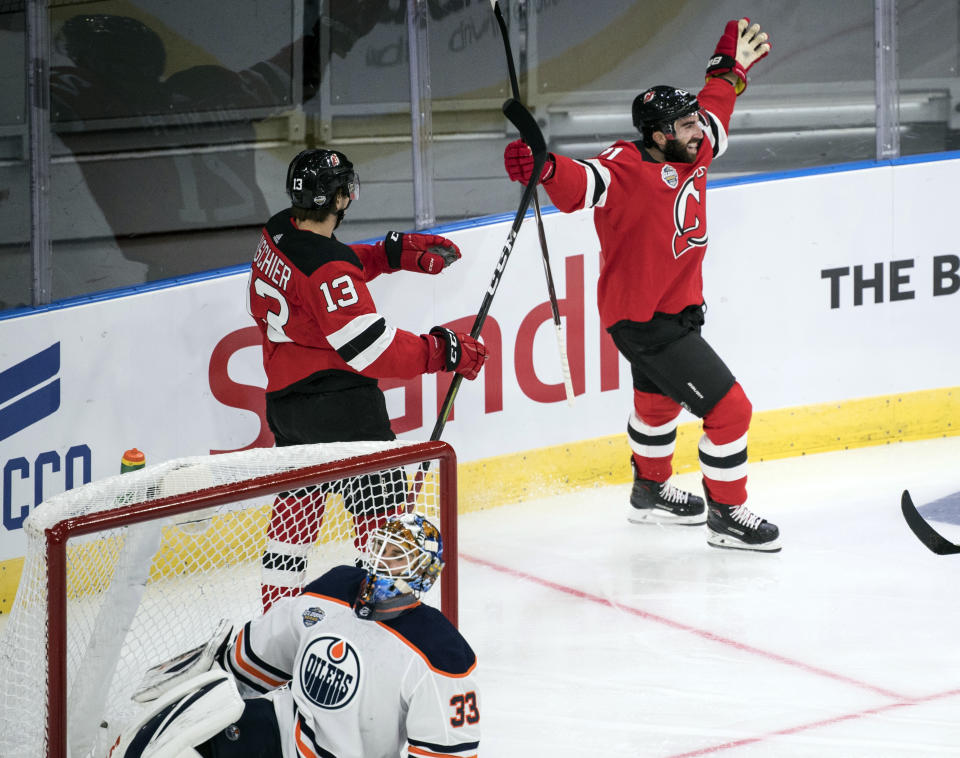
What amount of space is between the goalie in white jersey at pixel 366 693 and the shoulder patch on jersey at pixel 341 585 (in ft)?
0.11

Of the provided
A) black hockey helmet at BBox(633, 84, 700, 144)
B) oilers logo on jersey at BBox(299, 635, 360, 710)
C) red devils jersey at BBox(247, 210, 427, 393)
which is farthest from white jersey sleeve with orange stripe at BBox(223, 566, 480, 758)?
black hockey helmet at BBox(633, 84, 700, 144)

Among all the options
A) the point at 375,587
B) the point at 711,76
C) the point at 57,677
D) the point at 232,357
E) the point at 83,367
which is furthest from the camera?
the point at 711,76

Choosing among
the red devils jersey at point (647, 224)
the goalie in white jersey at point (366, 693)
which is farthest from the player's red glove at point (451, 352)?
the goalie in white jersey at point (366, 693)

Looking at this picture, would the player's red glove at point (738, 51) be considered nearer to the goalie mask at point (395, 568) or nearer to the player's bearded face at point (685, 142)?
the player's bearded face at point (685, 142)

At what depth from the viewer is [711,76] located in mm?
4453

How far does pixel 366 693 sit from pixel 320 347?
4.09 ft

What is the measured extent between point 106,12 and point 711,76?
179 cm

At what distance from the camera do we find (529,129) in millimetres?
3805

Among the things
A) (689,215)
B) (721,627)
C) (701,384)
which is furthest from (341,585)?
(689,215)

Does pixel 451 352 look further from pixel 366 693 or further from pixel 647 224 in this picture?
pixel 366 693

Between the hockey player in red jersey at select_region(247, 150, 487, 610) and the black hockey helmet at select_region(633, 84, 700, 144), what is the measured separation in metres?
0.98

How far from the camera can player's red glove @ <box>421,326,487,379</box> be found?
3.38 meters

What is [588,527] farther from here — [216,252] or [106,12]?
[106,12]

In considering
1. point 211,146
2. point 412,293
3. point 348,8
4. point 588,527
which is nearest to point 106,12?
point 211,146
